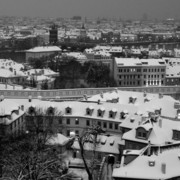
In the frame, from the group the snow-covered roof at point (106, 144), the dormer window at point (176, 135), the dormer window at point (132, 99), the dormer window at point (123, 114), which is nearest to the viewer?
the dormer window at point (176, 135)

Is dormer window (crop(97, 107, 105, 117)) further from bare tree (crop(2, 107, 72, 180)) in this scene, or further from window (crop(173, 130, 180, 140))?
window (crop(173, 130, 180, 140))

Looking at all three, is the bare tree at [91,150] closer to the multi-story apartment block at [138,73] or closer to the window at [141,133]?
the window at [141,133]

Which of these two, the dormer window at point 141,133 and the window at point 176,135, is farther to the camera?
the window at point 176,135

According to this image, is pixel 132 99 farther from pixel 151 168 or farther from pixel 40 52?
pixel 40 52

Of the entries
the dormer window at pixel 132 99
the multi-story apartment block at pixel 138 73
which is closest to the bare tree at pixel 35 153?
the dormer window at pixel 132 99

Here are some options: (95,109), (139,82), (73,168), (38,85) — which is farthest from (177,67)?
(73,168)


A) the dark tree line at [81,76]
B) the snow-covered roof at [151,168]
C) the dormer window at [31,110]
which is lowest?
the dark tree line at [81,76]

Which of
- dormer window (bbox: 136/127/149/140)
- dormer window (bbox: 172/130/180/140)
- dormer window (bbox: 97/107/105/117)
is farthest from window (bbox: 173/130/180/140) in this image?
dormer window (bbox: 97/107/105/117)

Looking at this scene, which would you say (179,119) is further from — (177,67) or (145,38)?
(145,38)

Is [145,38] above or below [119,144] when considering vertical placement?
below
